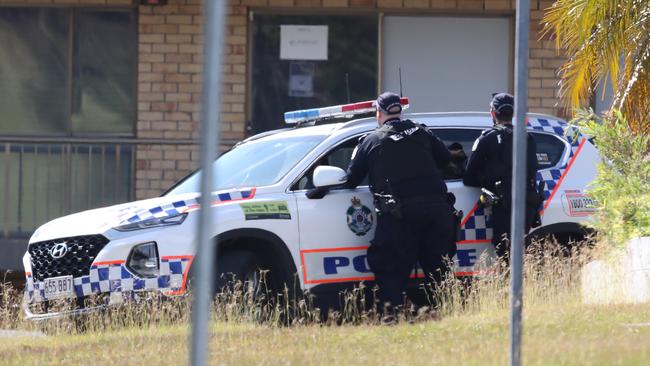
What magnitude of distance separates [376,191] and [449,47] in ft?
18.5

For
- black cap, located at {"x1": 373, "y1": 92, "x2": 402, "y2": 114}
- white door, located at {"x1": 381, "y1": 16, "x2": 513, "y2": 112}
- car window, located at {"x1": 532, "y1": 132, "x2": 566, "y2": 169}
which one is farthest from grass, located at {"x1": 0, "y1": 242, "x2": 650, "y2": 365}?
white door, located at {"x1": 381, "y1": 16, "x2": 513, "y2": 112}

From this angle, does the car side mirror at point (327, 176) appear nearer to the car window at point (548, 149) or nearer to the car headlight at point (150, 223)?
the car headlight at point (150, 223)

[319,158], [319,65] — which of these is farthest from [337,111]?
[319,65]

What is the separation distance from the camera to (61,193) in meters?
13.9

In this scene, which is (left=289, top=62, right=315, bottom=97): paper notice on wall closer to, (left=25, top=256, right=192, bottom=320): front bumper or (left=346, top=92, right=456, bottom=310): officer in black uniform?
(left=346, top=92, right=456, bottom=310): officer in black uniform

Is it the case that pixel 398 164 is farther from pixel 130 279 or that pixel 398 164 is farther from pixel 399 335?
pixel 130 279

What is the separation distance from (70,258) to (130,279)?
510mm

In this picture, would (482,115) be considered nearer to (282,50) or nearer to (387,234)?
(387,234)

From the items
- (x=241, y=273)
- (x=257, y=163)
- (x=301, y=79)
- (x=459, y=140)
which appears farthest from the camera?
(x=301, y=79)

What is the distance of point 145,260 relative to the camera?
8250 millimetres

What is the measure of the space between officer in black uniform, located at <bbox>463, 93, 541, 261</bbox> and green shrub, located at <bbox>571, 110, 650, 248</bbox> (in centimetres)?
58

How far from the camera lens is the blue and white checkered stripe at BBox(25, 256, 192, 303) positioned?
817 centimetres

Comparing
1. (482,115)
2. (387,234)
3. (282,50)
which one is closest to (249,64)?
(282,50)

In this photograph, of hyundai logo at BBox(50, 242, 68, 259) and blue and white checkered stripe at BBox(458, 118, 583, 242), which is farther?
blue and white checkered stripe at BBox(458, 118, 583, 242)
